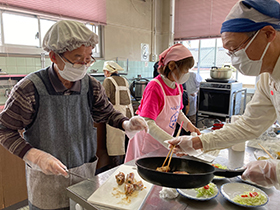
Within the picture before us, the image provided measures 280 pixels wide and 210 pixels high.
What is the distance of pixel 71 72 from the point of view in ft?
4.46

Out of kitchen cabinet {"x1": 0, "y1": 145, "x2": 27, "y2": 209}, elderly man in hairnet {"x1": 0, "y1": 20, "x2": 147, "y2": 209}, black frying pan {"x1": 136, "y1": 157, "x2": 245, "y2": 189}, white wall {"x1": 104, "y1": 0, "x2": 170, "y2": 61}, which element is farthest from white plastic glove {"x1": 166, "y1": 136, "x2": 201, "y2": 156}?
white wall {"x1": 104, "y1": 0, "x2": 170, "y2": 61}

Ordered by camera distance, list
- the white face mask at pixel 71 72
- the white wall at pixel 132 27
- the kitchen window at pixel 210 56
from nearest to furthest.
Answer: the white face mask at pixel 71 72 < the white wall at pixel 132 27 < the kitchen window at pixel 210 56

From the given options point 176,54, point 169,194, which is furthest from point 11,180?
point 176,54

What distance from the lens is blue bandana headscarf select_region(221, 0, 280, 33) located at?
1024 mm

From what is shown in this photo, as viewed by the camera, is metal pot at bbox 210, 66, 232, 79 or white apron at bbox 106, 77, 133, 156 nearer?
white apron at bbox 106, 77, 133, 156

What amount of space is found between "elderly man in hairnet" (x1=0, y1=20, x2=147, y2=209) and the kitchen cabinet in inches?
53.2

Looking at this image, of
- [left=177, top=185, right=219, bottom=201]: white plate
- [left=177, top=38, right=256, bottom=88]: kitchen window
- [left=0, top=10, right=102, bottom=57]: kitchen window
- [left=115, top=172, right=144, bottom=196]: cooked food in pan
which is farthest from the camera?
[left=177, top=38, right=256, bottom=88]: kitchen window

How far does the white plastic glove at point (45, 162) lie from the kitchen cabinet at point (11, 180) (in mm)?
1590

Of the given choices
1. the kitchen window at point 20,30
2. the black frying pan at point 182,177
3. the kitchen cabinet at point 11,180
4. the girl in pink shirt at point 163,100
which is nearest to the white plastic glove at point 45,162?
the black frying pan at point 182,177

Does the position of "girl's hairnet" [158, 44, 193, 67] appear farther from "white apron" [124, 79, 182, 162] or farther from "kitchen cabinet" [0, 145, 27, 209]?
"kitchen cabinet" [0, 145, 27, 209]

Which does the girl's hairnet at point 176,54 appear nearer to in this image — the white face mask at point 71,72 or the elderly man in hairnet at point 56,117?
the elderly man in hairnet at point 56,117

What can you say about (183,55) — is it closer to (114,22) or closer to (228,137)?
(228,137)

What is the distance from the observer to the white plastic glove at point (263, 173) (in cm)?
100

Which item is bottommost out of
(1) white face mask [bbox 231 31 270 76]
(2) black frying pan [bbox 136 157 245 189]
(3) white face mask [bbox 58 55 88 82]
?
(2) black frying pan [bbox 136 157 245 189]
